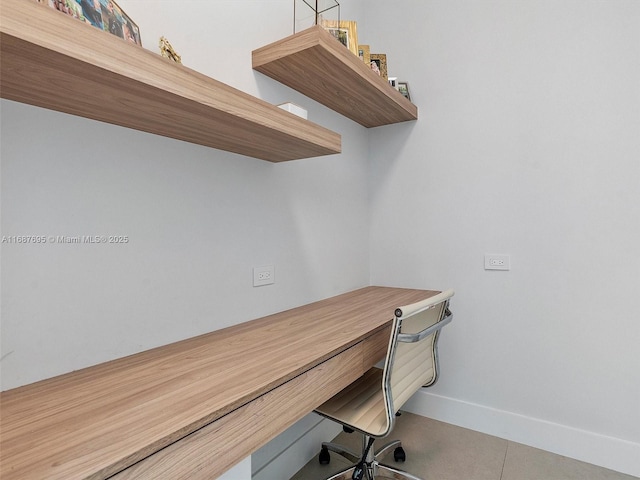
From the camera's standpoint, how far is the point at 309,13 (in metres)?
1.75

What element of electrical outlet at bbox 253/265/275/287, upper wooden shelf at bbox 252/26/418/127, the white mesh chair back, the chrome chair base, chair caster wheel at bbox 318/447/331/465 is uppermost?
upper wooden shelf at bbox 252/26/418/127

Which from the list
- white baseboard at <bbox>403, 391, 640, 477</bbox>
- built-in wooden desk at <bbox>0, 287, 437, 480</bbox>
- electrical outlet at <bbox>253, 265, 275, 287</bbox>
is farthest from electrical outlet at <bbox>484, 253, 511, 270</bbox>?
electrical outlet at <bbox>253, 265, 275, 287</bbox>

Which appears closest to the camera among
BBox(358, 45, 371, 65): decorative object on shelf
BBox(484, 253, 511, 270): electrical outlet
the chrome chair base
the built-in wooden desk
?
the built-in wooden desk

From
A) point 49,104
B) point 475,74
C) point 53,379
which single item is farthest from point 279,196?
point 475,74

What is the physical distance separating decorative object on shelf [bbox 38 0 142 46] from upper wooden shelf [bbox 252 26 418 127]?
684 millimetres

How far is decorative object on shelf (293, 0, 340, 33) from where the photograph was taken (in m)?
1.72

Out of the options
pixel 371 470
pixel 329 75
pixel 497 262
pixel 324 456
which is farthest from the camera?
pixel 497 262

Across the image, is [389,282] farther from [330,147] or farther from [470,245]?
[330,147]

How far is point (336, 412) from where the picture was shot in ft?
4.73

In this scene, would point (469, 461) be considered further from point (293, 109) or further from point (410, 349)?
point (293, 109)

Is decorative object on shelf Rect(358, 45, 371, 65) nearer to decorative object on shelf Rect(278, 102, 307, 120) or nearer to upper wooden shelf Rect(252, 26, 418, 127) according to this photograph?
upper wooden shelf Rect(252, 26, 418, 127)

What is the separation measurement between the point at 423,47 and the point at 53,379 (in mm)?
2634

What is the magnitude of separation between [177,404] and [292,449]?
1223mm

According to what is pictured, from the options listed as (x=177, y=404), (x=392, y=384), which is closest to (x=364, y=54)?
(x=392, y=384)
